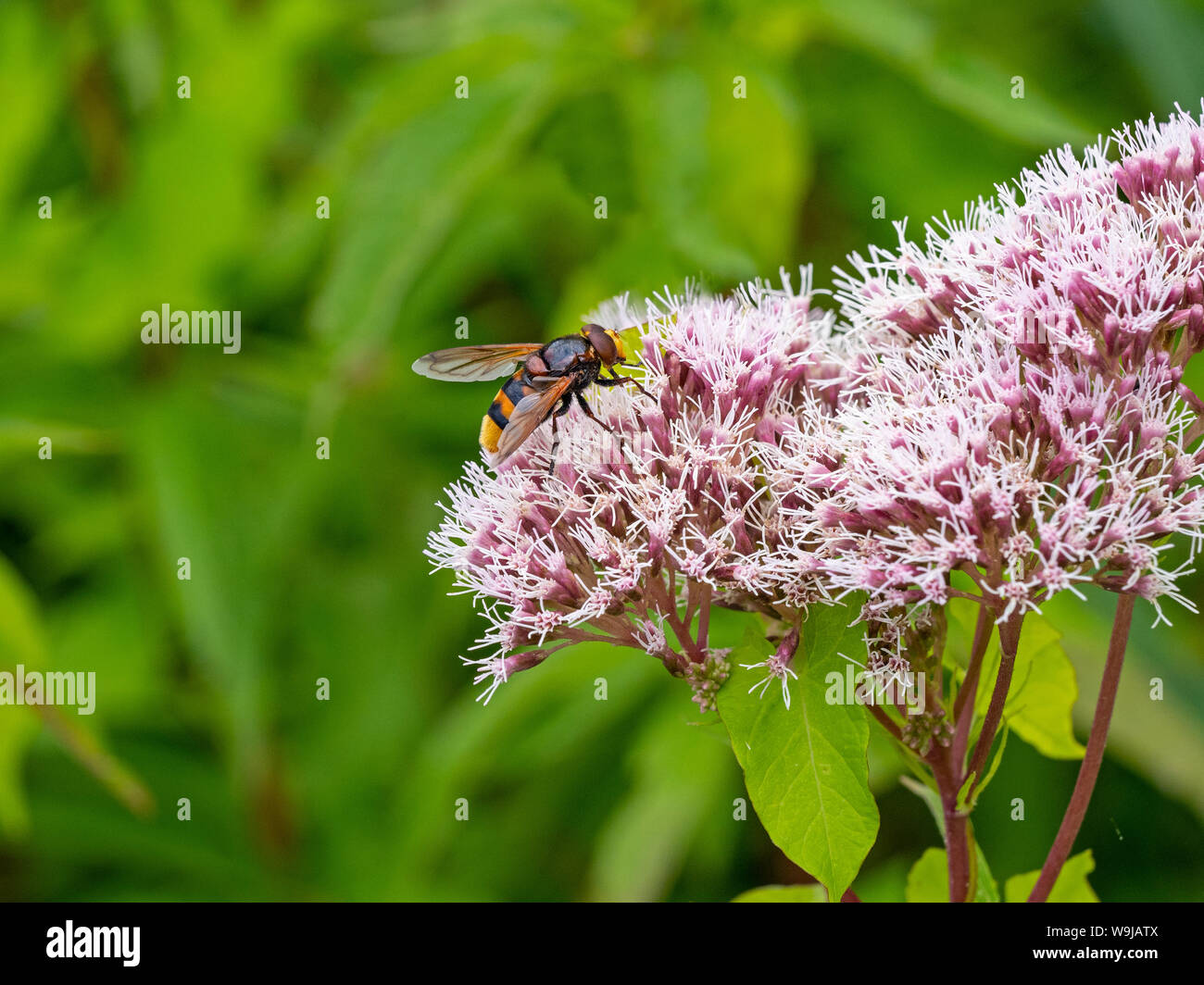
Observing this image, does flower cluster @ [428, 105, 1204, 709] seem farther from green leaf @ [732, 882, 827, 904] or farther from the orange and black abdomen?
green leaf @ [732, 882, 827, 904]

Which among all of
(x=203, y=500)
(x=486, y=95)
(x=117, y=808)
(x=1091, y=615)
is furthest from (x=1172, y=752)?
(x=117, y=808)

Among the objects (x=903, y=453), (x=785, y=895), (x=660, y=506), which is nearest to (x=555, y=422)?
(x=660, y=506)

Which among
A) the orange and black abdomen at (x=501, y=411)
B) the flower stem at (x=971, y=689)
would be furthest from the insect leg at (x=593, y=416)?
the flower stem at (x=971, y=689)

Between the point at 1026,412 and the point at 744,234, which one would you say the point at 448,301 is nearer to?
the point at 744,234

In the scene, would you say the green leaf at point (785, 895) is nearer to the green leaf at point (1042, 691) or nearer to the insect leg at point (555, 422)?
the green leaf at point (1042, 691)

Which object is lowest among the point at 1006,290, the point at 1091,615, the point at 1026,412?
the point at 1091,615

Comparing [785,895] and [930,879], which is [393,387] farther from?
[930,879]

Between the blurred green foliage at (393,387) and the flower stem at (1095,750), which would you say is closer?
the flower stem at (1095,750)
